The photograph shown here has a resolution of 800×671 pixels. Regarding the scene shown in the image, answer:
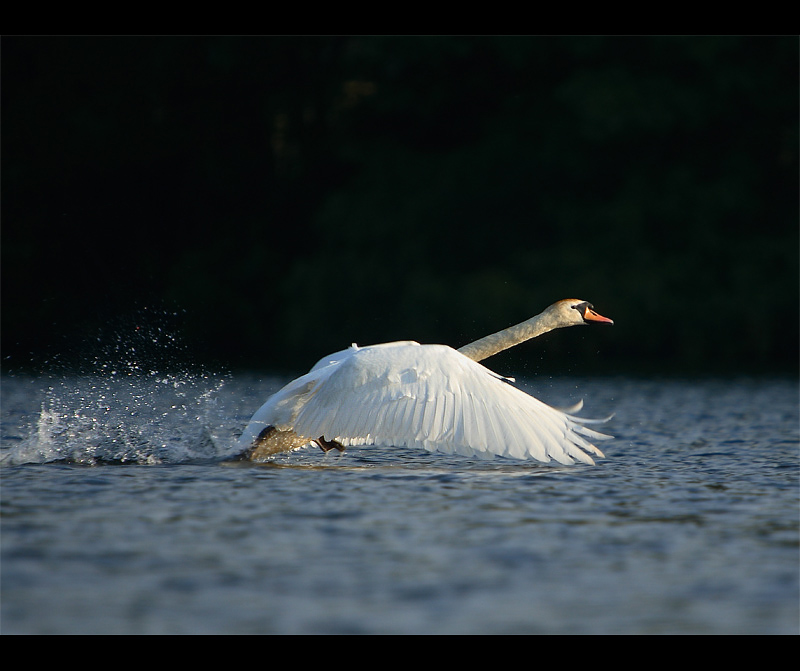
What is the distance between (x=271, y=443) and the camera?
8.45 metres

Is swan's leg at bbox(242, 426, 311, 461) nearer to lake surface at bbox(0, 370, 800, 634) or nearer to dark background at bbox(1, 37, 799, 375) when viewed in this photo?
lake surface at bbox(0, 370, 800, 634)

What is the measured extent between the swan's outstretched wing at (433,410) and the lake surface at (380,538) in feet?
0.94

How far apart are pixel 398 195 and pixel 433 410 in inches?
941

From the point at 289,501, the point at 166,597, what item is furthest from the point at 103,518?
the point at 166,597

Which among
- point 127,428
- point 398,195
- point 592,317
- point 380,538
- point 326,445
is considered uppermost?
point 398,195

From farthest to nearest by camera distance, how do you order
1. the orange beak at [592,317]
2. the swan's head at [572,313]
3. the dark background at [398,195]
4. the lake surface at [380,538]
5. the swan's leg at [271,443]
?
the dark background at [398,195] → the orange beak at [592,317] → the swan's head at [572,313] → the swan's leg at [271,443] → the lake surface at [380,538]

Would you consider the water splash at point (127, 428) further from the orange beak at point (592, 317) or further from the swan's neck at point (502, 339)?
the orange beak at point (592, 317)

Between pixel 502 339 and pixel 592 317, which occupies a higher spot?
pixel 592 317

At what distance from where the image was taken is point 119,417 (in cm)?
984

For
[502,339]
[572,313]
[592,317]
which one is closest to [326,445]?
[502,339]

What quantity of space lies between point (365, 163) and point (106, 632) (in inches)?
1121

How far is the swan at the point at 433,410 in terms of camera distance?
23.6ft

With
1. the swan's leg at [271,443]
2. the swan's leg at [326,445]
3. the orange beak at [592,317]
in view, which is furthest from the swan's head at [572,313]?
the swan's leg at [271,443]

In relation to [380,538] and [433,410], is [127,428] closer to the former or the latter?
[433,410]
